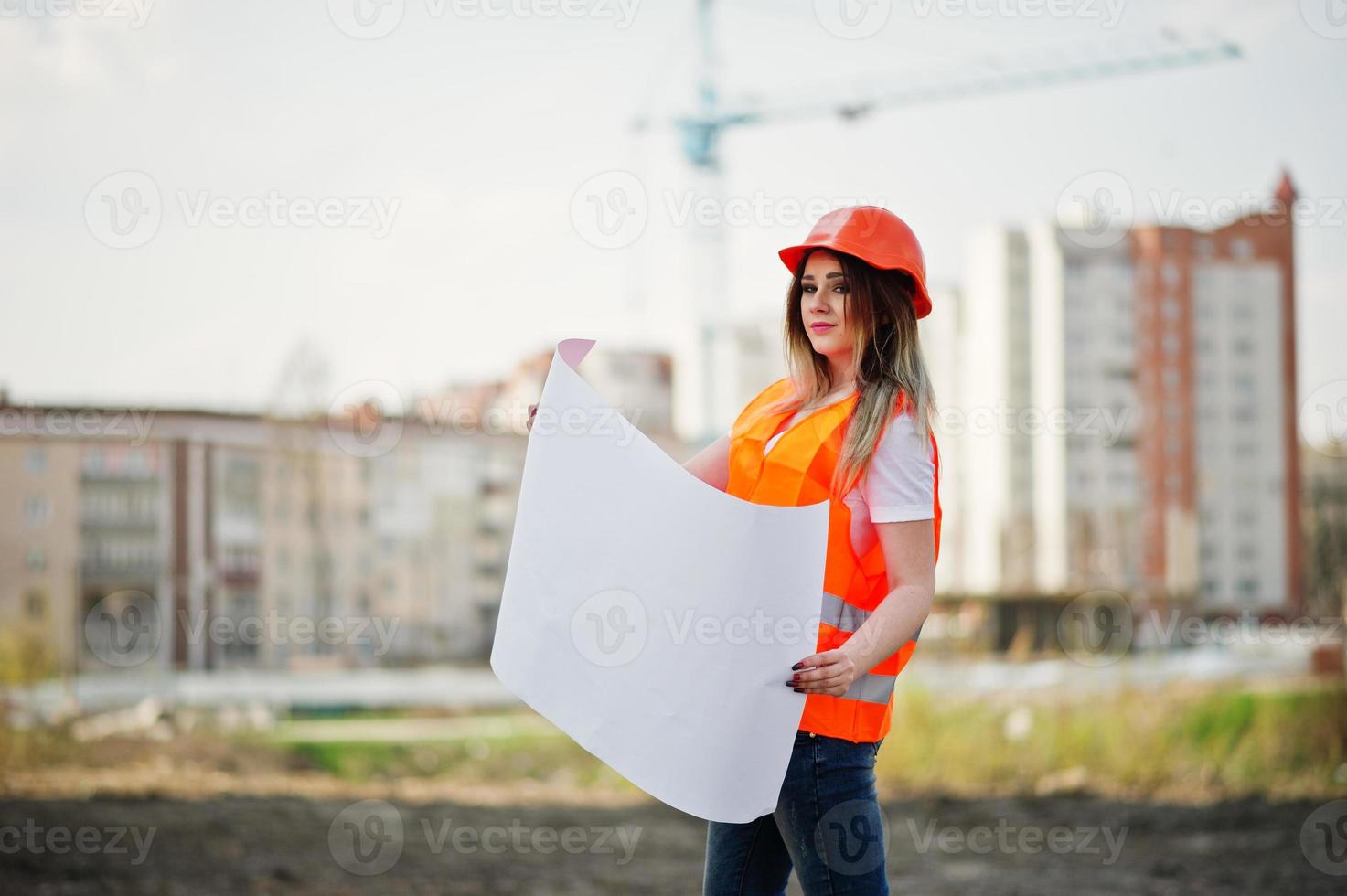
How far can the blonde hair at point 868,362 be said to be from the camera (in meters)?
1.74

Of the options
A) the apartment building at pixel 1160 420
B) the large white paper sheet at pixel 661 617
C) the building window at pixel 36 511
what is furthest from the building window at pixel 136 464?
the apartment building at pixel 1160 420

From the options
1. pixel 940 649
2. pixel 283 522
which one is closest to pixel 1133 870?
pixel 940 649

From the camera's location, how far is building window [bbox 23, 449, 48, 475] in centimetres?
2138

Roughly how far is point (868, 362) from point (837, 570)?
13.3 inches

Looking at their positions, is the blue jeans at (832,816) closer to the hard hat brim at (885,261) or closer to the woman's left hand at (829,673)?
the woman's left hand at (829,673)

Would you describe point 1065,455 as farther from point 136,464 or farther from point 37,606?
point 37,606

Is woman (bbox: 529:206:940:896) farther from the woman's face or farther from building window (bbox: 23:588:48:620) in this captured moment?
building window (bbox: 23:588:48:620)

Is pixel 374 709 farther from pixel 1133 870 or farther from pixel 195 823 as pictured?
pixel 1133 870

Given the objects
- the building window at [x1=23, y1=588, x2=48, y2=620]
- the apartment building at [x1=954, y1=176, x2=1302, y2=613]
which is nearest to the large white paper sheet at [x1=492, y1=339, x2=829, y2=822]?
the building window at [x1=23, y1=588, x2=48, y2=620]

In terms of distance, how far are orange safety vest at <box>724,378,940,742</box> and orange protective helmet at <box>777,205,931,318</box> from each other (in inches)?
8.5

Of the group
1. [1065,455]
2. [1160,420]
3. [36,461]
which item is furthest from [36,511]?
[1160,420]

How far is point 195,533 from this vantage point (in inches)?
1021

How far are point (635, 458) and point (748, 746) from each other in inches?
17.5

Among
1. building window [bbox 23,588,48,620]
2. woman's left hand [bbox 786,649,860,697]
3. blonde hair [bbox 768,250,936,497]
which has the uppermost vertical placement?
blonde hair [bbox 768,250,936,497]
